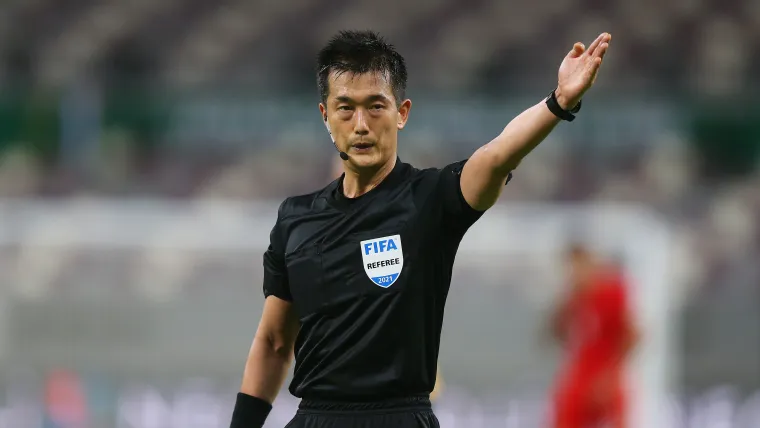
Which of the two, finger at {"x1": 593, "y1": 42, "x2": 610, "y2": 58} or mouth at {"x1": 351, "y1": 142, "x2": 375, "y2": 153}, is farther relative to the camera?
mouth at {"x1": 351, "y1": 142, "x2": 375, "y2": 153}

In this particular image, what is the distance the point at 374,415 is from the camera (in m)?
2.56

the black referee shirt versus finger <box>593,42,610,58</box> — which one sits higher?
finger <box>593,42,610,58</box>

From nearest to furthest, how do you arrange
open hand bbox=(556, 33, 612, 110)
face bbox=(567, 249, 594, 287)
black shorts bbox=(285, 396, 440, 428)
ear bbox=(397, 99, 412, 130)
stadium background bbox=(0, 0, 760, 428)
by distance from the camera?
open hand bbox=(556, 33, 612, 110) < black shorts bbox=(285, 396, 440, 428) < ear bbox=(397, 99, 412, 130) < face bbox=(567, 249, 594, 287) < stadium background bbox=(0, 0, 760, 428)

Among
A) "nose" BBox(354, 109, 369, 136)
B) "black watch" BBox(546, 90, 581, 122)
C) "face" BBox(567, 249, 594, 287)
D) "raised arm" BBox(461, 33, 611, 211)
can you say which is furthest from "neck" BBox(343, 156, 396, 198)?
"face" BBox(567, 249, 594, 287)

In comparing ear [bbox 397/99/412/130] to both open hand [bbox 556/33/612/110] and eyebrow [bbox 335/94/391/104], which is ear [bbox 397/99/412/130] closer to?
eyebrow [bbox 335/94/391/104]

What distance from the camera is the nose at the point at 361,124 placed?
257cm

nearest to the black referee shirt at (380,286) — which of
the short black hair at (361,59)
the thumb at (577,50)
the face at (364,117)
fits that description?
the face at (364,117)

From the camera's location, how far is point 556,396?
279 inches

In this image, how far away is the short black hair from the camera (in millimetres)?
2623

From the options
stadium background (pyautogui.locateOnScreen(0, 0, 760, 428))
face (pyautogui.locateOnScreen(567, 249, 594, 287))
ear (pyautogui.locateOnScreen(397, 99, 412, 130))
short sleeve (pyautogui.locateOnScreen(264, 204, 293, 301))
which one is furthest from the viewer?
stadium background (pyautogui.locateOnScreen(0, 0, 760, 428))

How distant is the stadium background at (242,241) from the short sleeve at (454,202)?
4.54 m

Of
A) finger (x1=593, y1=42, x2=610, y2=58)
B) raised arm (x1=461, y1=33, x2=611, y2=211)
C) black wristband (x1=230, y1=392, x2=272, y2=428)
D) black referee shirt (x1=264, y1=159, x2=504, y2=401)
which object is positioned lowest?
black wristband (x1=230, y1=392, x2=272, y2=428)

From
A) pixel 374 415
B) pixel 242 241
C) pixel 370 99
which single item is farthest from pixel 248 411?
pixel 242 241

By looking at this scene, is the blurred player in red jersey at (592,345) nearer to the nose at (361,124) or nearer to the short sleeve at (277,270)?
the short sleeve at (277,270)
